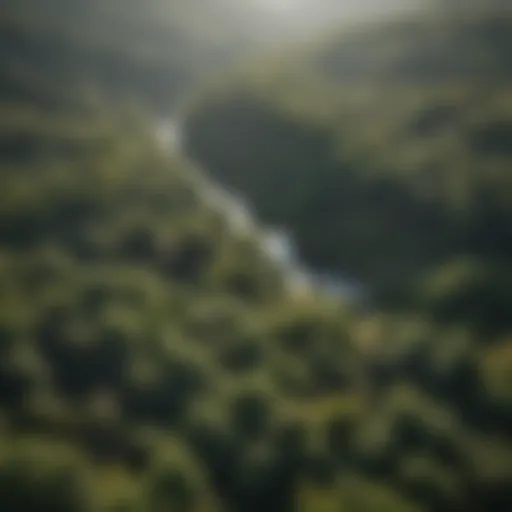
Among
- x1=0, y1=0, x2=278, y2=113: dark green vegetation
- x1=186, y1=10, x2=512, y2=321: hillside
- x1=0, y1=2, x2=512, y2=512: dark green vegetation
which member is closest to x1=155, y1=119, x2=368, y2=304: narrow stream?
x1=186, y1=10, x2=512, y2=321: hillside

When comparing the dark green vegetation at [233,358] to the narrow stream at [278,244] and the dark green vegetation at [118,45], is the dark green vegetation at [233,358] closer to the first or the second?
the narrow stream at [278,244]

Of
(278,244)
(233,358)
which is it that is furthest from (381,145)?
(233,358)

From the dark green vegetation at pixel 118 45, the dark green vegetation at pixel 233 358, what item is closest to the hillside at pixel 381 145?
the dark green vegetation at pixel 233 358

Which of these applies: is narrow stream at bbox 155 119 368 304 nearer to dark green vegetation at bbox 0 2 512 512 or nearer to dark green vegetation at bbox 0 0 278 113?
dark green vegetation at bbox 0 2 512 512

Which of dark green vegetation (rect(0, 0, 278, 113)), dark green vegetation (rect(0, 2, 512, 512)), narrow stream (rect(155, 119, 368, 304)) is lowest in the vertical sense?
dark green vegetation (rect(0, 2, 512, 512))

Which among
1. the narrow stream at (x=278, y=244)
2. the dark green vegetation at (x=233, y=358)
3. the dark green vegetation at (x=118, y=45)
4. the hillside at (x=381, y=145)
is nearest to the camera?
the dark green vegetation at (x=233, y=358)

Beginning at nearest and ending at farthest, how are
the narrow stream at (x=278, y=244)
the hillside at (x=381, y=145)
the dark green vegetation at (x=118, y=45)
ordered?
the narrow stream at (x=278, y=244)
the hillside at (x=381, y=145)
the dark green vegetation at (x=118, y=45)

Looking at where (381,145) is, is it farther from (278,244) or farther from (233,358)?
(233,358)
